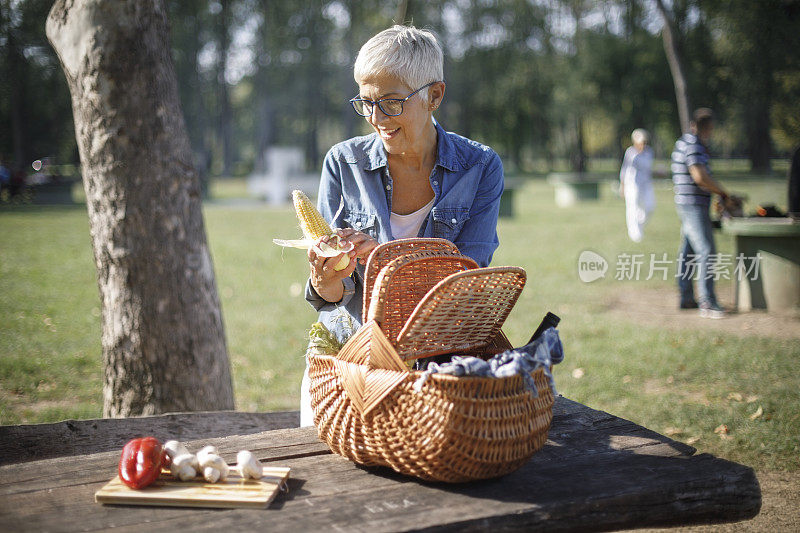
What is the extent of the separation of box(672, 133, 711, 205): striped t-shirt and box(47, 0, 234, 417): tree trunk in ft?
19.7

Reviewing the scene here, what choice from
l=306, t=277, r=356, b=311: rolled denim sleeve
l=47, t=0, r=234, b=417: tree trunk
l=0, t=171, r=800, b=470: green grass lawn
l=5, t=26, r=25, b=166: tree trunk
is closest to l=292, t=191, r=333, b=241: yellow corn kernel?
l=306, t=277, r=356, b=311: rolled denim sleeve

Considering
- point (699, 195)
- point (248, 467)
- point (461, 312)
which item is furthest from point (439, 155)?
point (699, 195)

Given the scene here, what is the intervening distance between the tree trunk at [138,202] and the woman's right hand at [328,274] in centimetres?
162

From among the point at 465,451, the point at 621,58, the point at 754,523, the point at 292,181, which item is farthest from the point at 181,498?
the point at 621,58

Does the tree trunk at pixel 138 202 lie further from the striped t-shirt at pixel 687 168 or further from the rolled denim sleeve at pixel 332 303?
the striped t-shirt at pixel 687 168

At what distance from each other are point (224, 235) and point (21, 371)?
34.0 ft

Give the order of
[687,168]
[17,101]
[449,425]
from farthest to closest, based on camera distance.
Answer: [17,101] < [687,168] < [449,425]

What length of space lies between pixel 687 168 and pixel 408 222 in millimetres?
6225

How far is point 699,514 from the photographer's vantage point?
206 centimetres

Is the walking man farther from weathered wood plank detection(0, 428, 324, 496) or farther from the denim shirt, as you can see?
weathered wood plank detection(0, 428, 324, 496)

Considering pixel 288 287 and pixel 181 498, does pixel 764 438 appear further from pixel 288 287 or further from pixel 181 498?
pixel 288 287

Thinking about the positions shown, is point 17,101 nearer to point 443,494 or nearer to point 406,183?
Answer: point 406,183

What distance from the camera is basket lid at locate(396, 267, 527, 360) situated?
2008 mm

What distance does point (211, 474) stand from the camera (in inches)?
78.1
